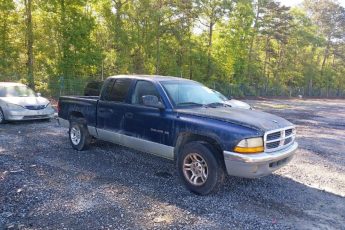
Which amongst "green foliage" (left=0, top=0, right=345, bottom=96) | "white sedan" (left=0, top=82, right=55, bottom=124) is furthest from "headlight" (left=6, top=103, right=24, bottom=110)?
"green foliage" (left=0, top=0, right=345, bottom=96)

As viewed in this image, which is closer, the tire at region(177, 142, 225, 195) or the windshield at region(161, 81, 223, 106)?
the tire at region(177, 142, 225, 195)

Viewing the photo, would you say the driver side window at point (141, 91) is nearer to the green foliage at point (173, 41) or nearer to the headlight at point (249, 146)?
the headlight at point (249, 146)

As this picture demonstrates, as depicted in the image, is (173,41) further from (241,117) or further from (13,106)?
(241,117)

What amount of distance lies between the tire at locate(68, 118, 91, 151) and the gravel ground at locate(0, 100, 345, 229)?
174 millimetres

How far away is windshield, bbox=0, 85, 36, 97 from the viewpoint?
12.0 meters

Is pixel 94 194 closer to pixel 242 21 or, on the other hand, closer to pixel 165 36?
pixel 165 36

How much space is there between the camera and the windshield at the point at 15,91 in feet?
39.3

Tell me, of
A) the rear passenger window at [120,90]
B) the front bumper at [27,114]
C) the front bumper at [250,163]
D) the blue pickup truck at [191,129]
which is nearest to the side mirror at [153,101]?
the blue pickup truck at [191,129]

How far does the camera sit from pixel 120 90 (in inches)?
266

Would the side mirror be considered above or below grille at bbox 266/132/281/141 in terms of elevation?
above

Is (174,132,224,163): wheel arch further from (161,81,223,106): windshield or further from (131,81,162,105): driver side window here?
(131,81,162,105): driver side window

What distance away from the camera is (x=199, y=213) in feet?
15.0

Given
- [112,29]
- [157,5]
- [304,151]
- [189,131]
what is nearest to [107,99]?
[189,131]

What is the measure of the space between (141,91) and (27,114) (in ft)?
22.2
